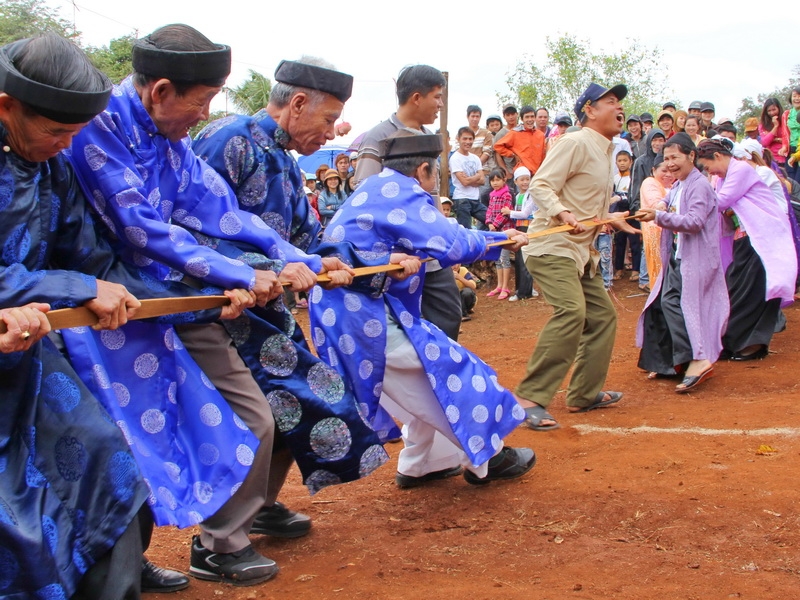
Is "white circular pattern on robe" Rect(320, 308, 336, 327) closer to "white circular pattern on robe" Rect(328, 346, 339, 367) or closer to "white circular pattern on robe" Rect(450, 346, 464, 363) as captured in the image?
"white circular pattern on robe" Rect(328, 346, 339, 367)

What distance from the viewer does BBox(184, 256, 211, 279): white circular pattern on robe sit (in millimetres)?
3131

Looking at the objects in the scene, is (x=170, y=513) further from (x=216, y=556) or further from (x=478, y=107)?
(x=478, y=107)

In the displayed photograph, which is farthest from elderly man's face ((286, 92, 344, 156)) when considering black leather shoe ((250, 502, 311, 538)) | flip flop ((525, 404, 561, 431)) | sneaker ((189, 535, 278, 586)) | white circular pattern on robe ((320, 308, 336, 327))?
flip flop ((525, 404, 561, 431))

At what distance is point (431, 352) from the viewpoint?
14.4 feet

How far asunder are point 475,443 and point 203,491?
63.7 inches

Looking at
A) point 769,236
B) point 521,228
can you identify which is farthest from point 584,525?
point 521,228

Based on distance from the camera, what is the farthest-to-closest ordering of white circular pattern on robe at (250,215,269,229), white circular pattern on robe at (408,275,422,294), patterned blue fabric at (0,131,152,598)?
1. white circular pattern on robe at (408,275,422,294)
2. white circular pattern on robe at (250,215,269,229)
3. patterned blue fabric at (0,131,152,598)

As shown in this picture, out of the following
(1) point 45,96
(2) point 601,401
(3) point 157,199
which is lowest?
(2) point 601,401

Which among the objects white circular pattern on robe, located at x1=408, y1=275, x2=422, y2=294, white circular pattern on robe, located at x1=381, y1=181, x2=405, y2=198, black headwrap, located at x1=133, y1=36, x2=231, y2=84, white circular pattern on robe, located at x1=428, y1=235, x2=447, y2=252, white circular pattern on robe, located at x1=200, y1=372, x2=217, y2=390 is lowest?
white circular pattern on robe, located at x1=200, y1=372, x2=217, y2=390

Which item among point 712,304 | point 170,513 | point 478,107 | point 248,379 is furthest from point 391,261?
point 478,107

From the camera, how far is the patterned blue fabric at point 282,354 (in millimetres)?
3654

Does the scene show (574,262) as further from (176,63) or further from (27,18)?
(27,18)

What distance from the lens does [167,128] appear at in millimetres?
3252

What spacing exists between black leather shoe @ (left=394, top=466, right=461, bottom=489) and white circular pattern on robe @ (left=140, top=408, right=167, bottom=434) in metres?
1.96
